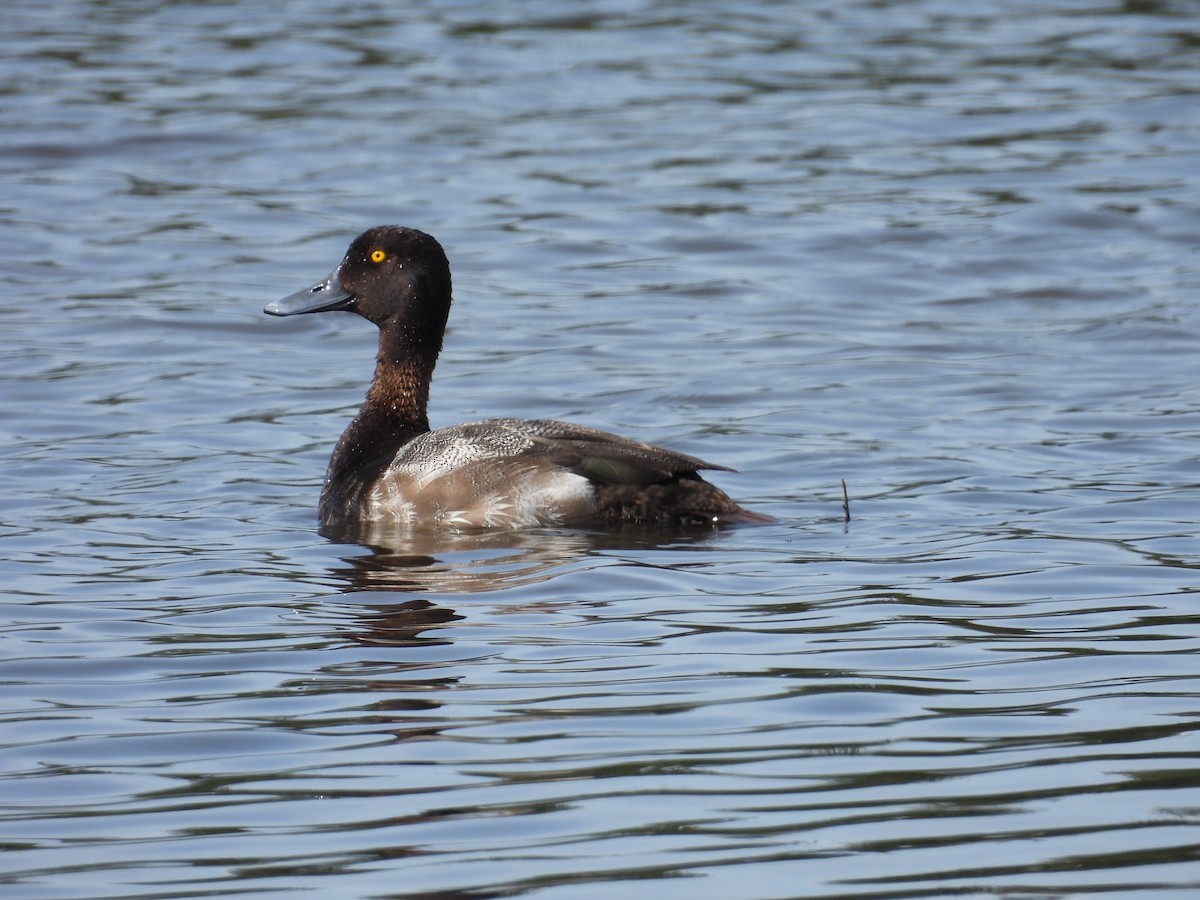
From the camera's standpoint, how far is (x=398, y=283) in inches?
359

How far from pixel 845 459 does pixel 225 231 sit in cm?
658

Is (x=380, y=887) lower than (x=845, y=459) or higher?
higher

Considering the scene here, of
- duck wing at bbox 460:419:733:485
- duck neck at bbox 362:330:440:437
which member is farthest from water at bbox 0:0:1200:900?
duck neck at bbox 362:330:440:437

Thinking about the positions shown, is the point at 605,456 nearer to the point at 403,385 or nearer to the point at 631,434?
the point at 403,385

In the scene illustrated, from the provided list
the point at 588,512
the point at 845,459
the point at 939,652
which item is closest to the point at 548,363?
the point at 845,459

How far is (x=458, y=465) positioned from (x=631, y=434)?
2.00 metres

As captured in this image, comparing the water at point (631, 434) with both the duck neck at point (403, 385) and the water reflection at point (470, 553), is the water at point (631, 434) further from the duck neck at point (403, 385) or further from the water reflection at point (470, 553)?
the duck neck at point (403, 385)

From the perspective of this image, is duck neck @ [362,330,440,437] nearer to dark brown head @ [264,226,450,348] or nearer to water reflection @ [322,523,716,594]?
dark brown head @ [264,226,450,348]

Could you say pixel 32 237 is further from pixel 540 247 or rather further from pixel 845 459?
pixel 845 459

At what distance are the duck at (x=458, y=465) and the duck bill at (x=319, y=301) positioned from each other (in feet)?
0.43

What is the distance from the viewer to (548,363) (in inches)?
449

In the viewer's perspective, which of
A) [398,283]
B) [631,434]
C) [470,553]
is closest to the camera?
[470,553]

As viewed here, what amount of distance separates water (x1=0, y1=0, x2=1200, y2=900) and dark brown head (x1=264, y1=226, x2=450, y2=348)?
851 millimetres

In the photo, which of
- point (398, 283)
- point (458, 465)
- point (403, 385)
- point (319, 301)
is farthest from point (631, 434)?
point (458, 465)
